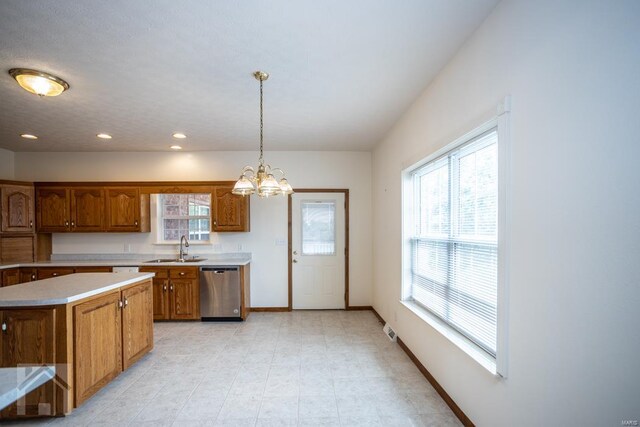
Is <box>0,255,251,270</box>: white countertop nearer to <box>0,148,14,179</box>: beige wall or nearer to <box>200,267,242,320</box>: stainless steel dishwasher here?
<box>200,267,242,320</box>: stainless steel dishwasher

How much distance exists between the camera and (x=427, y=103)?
257cm

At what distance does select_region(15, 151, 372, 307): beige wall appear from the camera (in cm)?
477

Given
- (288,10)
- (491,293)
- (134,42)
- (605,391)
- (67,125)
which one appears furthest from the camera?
(67,125)

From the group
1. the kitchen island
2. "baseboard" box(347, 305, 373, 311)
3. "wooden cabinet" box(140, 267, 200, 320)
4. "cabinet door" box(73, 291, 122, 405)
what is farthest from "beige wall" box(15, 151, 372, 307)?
the kitchen island

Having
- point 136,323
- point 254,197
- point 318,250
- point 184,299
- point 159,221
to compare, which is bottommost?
point 184,299

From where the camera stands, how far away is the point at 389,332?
3623 millimetres

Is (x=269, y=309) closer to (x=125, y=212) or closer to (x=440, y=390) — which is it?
(x=125, y=212)

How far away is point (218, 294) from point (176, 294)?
2.09ft

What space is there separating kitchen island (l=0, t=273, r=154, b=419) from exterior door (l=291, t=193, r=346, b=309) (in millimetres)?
2744

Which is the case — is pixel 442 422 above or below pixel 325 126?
below

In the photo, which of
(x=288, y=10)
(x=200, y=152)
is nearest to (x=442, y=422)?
(x=288, y=10)

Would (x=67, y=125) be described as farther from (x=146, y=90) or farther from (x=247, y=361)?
(x=247, y=361)

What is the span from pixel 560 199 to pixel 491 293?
827 mm

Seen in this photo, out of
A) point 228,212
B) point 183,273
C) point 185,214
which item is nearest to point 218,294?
point 183,273
